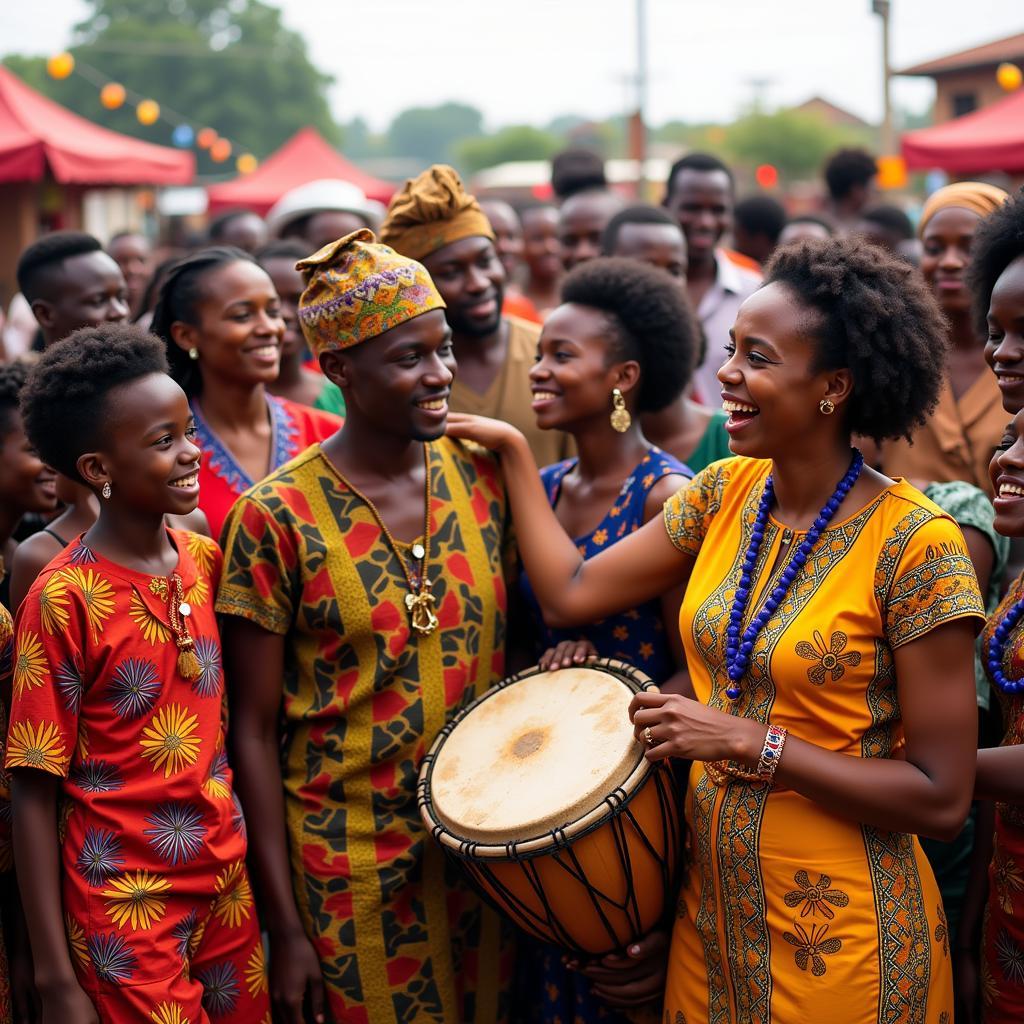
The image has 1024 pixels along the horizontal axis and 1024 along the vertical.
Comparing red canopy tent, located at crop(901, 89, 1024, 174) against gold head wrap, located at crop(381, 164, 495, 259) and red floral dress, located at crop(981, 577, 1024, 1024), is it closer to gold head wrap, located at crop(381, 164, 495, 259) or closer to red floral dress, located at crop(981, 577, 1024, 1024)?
gold head wrap, located at crop(381, 164, 495, 259)

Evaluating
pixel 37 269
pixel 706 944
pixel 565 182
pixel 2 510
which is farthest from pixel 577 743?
pixel 565 182

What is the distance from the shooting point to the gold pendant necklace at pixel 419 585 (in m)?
3.48

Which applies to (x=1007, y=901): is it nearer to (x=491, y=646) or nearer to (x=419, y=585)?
(x=491, y=646)

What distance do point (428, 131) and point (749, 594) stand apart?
15971 centimetres

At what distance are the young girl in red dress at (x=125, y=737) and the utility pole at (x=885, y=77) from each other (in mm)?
16752

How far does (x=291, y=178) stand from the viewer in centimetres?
2330

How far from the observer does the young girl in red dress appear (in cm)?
299

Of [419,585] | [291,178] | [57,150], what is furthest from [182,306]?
[291,178]

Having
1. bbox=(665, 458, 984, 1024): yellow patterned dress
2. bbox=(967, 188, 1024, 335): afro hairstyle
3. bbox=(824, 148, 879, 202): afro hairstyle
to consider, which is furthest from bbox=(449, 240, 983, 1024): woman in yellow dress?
bbox=(824, 148, 879, 202): afro hairstyle

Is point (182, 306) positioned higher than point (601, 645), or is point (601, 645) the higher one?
point (182, 306)

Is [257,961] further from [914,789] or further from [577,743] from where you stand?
[914,789]

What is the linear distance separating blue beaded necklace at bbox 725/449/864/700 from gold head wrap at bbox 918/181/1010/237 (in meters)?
2.86

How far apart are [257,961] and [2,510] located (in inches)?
62.0

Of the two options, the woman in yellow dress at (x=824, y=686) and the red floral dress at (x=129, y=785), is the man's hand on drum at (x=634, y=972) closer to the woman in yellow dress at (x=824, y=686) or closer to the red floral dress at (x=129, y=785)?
the woman in yellow dress at (x=824, y=686)
